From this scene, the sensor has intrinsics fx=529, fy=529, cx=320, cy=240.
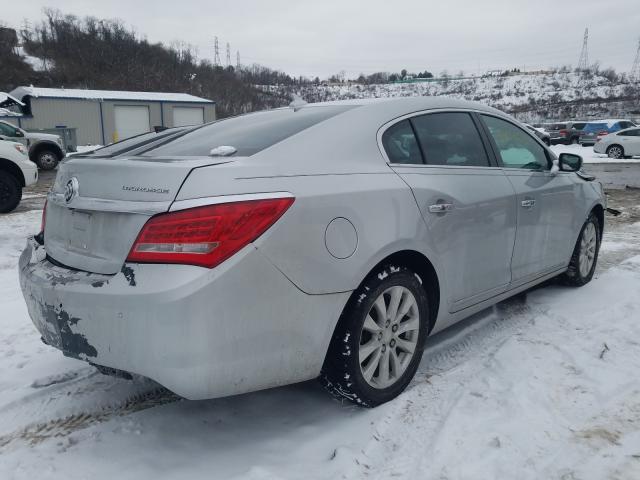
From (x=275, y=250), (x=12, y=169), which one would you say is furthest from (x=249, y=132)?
(x=12, y=169)

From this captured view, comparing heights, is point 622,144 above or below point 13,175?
below

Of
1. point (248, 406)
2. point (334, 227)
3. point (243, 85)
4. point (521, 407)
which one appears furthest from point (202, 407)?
point (243, 85)

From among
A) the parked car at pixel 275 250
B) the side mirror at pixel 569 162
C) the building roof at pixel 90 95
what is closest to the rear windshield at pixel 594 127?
the building roof at pixel 90 95

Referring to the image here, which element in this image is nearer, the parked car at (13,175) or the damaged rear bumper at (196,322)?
the damaged rear bumper at (196,322)

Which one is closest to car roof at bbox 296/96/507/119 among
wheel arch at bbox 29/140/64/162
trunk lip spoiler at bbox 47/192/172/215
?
trunk lip spoiler at bbox 47/192/172/215

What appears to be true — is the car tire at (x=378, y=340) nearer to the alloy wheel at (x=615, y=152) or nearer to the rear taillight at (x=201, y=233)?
the rear taillight at (x=201, y=233)

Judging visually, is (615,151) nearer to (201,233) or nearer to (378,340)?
(378,340)

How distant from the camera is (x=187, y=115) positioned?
144ft

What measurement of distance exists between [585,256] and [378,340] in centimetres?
287

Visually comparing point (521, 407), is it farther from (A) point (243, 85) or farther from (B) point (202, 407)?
(A) point (243, 85)

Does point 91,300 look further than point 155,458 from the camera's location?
No

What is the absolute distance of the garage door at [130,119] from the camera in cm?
4084

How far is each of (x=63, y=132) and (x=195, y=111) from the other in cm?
2155

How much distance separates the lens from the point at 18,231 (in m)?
7.28
